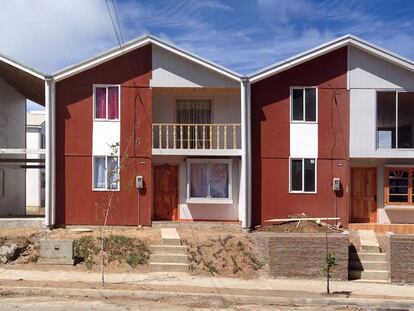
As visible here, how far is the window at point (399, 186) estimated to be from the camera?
2341 cm

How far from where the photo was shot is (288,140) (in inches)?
904

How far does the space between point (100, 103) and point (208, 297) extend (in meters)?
10.8

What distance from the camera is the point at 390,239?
56.9 ft

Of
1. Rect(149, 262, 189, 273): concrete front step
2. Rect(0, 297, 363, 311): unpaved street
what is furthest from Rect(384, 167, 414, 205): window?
Rect(0, 297, 363, 311): unpaved street

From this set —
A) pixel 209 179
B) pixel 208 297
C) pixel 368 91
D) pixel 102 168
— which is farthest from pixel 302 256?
pixel 102 168

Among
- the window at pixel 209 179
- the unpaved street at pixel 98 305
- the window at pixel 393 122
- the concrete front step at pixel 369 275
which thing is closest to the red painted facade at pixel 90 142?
the window at pixel 209 179

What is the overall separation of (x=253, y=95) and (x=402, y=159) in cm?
640

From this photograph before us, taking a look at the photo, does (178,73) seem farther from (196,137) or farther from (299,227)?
(299,227)

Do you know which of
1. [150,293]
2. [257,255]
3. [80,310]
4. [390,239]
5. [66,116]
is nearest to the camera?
[80,310]

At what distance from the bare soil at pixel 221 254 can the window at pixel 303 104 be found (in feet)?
17.5

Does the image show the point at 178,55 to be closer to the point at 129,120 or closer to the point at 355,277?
the point at 129,120

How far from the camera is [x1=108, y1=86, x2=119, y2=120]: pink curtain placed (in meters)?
22.7

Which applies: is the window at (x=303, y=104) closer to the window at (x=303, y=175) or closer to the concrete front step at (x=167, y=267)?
the window at (x=303, y=175)

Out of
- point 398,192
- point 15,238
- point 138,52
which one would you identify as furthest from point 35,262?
point 398,192
